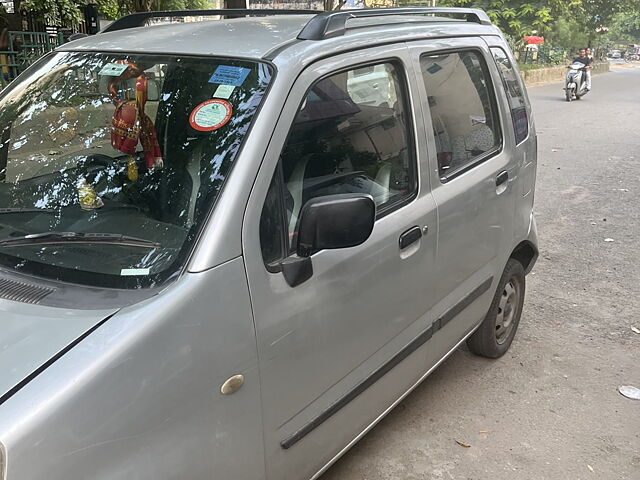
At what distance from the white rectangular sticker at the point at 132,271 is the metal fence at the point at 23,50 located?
1015 centimetres

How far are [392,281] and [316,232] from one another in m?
0.66

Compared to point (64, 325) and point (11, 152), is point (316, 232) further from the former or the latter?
point (11, 152)

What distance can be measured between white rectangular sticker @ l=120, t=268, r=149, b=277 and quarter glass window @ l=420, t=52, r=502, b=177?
1.47 metres

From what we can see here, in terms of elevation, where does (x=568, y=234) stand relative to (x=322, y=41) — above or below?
below

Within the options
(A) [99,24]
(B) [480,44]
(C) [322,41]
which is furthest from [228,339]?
(A) [99,24]

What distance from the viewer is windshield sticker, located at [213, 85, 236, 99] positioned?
2057 millimetres

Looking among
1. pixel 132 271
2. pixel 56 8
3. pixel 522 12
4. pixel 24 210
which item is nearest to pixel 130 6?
pixel 56 8

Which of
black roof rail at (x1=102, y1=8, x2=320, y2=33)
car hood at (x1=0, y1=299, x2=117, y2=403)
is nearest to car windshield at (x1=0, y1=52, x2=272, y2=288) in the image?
car hood at (x1=0, y1=299, x2=117, y2=403)

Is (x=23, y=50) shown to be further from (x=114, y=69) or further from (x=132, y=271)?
(x=132, y=271)

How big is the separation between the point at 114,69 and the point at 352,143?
36.4 inches

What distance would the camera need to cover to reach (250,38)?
2242 millimetres

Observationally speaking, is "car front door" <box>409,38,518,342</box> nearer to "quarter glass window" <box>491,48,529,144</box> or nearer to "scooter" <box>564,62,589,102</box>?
"quarter glass window" <box>491,48,529,144</box>

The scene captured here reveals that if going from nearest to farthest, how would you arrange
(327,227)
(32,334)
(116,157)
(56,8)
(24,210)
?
1. (32,334)
2. (327,227)
3. (24,210)
4. (116,157)
5. (56,8)

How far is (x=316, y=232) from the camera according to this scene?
6.18ft
